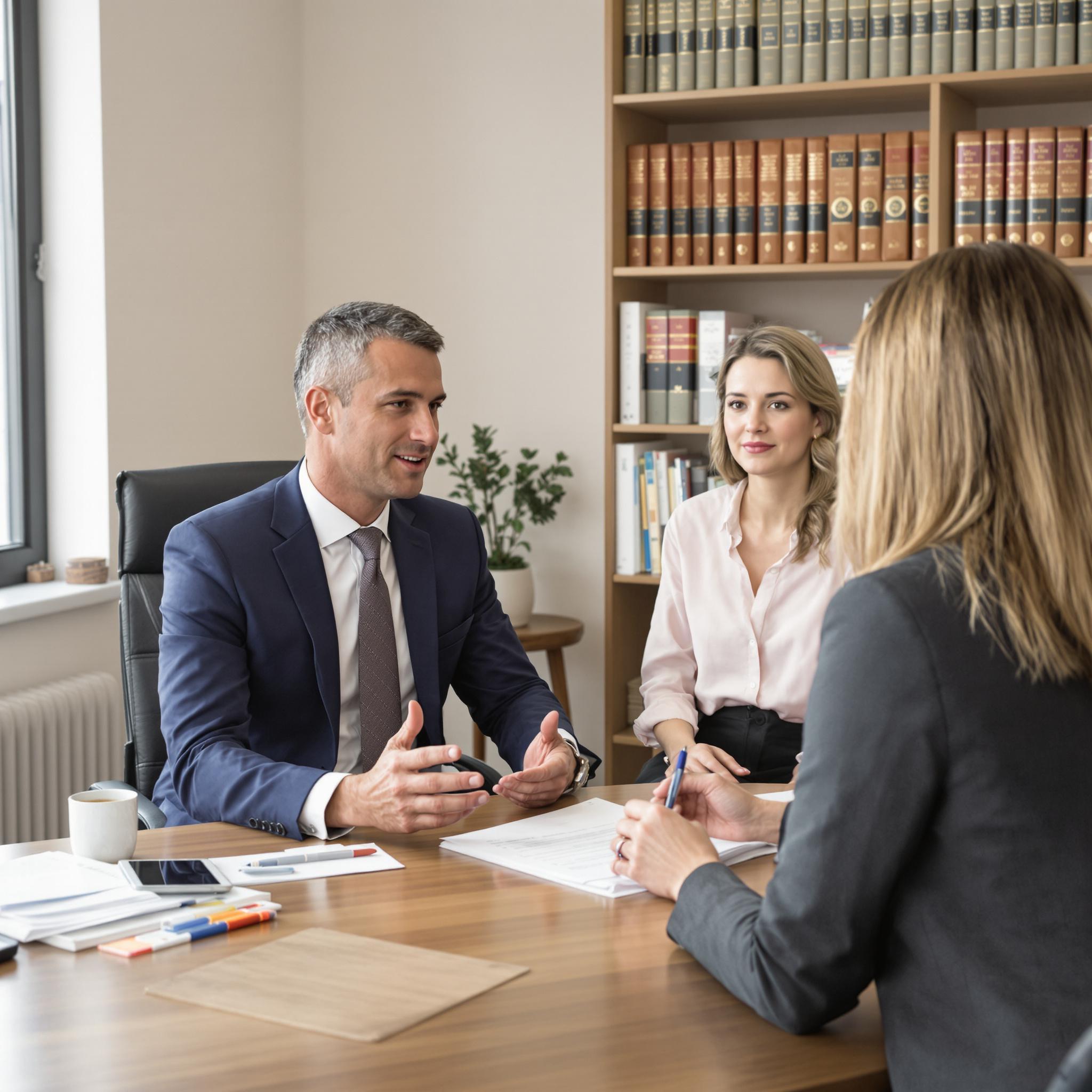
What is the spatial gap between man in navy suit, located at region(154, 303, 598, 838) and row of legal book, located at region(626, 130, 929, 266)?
53.2 inches

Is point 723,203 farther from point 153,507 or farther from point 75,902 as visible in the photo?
point 75,902

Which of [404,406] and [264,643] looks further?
[404,406]

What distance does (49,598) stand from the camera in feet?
9.80

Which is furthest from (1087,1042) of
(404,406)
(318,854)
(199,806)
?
(404,406)

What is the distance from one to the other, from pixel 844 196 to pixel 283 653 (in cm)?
192

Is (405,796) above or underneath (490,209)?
underneath

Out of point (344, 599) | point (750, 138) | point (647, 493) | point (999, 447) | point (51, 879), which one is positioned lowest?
point (51, 879)

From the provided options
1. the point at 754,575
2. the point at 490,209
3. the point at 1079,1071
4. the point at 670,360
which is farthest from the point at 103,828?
the point at 490,209

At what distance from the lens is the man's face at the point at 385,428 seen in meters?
2.04

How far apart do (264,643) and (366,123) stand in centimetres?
247

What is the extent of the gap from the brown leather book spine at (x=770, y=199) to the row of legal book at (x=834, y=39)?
0.16 meters

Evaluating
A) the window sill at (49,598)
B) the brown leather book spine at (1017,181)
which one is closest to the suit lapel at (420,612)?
the window sill at (49,598)

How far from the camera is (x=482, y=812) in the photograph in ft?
5.56

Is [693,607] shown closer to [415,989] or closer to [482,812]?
[482,812]
